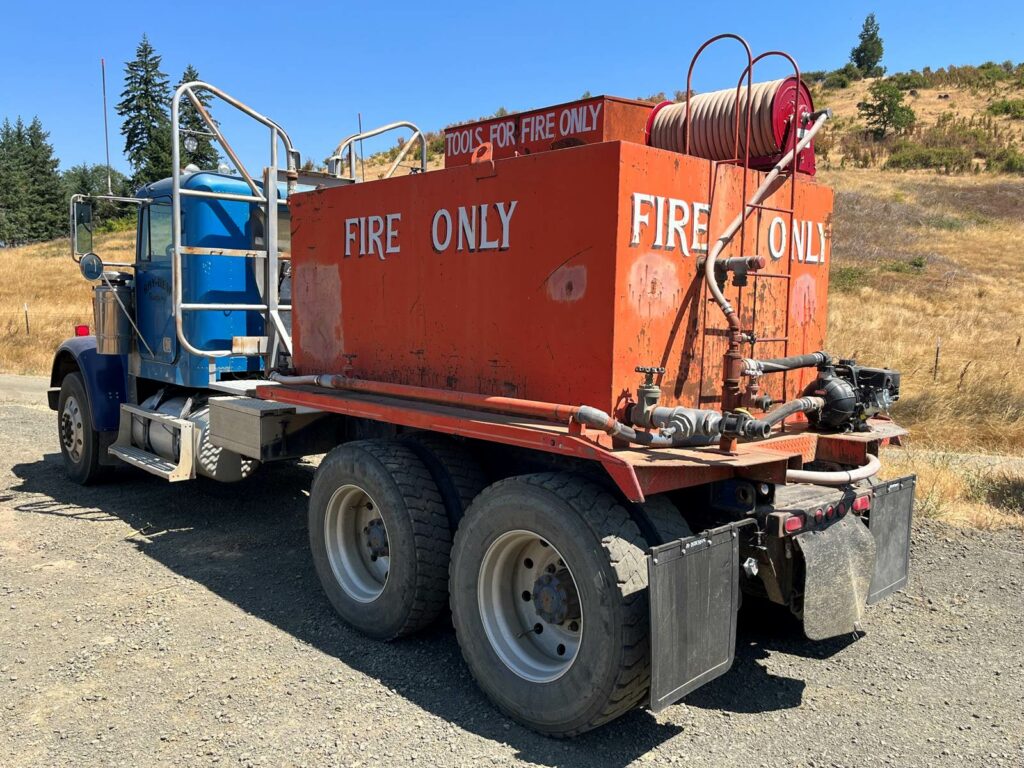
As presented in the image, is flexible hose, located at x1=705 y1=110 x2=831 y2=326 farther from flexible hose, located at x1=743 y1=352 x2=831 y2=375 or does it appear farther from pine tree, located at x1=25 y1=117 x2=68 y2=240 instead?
pine tree, located at x1=25 y1=117 x2=68 y2=240

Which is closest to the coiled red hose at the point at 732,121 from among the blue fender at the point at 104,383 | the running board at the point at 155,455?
the running board at the point at 155,455

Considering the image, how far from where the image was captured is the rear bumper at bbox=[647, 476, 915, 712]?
315 cm

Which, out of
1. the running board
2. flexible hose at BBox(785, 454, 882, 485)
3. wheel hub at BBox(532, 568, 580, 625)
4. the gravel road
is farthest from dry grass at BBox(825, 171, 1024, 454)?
the running board

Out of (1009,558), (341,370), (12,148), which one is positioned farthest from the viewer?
(12,148)

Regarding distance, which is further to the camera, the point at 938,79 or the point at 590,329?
the point at 938,79

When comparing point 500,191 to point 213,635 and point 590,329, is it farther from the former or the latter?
point 213,635

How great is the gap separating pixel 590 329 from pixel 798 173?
181 centimetres

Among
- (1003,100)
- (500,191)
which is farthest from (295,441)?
(1003,100)

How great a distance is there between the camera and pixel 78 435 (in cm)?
801

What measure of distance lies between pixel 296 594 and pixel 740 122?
3.91 metres

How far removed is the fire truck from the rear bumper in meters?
0.01

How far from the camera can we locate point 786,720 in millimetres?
3723

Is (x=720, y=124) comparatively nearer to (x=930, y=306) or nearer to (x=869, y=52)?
(x=930, y=306)

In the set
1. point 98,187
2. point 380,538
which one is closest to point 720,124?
point 380,538
